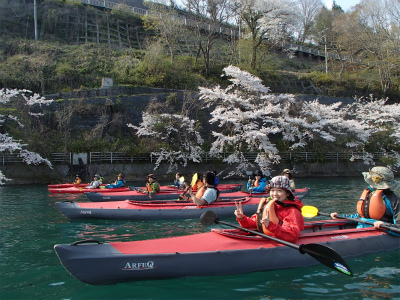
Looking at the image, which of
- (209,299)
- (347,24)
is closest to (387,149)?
(347,24)

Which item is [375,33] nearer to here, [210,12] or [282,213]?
[210,12]

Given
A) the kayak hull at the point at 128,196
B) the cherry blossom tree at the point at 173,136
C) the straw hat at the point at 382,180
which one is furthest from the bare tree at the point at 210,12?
the straw hat at the point at 382,180

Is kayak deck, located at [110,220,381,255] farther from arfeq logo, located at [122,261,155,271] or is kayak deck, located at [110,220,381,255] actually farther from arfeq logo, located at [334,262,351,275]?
arfeq logo, located at [334,262,351,275]

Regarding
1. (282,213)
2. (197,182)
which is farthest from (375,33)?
(282,213)

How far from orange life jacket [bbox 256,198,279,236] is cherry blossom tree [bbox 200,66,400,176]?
1735 cm

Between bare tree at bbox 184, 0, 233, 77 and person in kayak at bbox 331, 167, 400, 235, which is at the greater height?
bare tree at bbox 184, 0, 233, 77

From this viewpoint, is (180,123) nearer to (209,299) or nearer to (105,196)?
(105,196)

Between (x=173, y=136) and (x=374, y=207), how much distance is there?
18918 millimetres

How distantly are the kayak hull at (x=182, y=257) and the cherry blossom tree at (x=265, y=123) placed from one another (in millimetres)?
17407

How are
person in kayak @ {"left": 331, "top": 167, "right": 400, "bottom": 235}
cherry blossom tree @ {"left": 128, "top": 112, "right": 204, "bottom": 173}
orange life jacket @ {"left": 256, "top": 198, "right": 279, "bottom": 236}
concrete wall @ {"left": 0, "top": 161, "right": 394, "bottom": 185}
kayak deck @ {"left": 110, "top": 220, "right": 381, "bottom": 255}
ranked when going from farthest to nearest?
cherry blossom tree @ {"left": 128, "top": 112, "right": 204, "bottom": 173} → concrete wall @ {"left": 0, "top": 161, "right": 394, "bottom": 185} → person in kayak @ {"left": 331, "top": 167, "right": 400, "bottom": 235} → orange life jacket @ {"left": 256, "top": 198, "right": 279, "bottom": 236} → kayak deck @ {"left": 110, "top": 220, "right": 381, "bottom": 255}

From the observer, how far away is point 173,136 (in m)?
24.9

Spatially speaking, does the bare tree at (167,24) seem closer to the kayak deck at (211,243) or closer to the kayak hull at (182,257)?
the kayak deck at (211,243)

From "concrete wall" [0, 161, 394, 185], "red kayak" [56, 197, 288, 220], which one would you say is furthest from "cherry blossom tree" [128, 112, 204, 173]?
"red kayak" [56, 197, 288, 220]

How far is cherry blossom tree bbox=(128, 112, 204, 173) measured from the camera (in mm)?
23484
